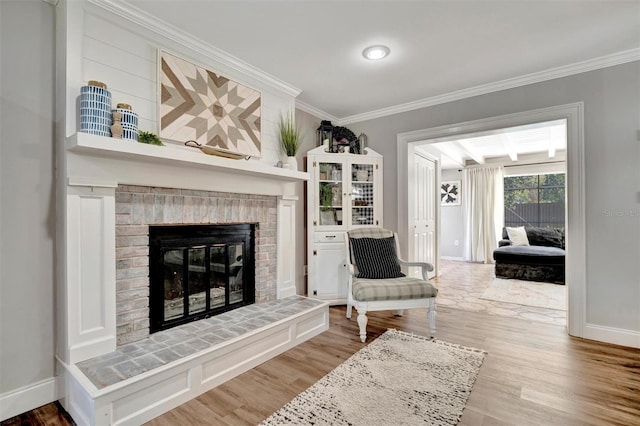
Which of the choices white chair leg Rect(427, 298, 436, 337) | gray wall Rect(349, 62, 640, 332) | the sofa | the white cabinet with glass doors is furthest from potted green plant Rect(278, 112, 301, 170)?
the sofa

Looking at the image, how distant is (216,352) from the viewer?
198 centimetres

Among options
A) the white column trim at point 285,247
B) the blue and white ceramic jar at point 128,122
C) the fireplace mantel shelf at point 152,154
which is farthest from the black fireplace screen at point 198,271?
the blue and white ceramic jar at point 128,122

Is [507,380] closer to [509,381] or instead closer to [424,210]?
[509,381]

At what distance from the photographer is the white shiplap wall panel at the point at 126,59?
1.90 m

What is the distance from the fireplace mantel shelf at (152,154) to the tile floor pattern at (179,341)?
1.21m

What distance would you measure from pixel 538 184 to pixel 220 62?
7532 mm

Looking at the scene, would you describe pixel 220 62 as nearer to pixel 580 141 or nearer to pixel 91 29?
pixel 91 29

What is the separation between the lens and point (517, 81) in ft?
10.0

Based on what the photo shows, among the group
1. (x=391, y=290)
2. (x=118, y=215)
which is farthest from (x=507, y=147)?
(x=118, y=215)

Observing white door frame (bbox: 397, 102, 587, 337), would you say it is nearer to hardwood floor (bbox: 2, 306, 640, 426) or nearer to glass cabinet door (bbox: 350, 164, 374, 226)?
hardwood floor (bbox: 2, 306, 640, 426)

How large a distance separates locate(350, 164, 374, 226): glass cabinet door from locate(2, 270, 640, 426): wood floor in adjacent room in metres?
1.37

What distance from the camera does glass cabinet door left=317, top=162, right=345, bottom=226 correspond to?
148 inches

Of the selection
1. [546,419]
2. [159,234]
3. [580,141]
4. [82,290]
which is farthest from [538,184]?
[82,290]

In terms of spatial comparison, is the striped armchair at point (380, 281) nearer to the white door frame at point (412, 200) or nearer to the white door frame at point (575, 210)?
the white door frame at point (412, 200)
